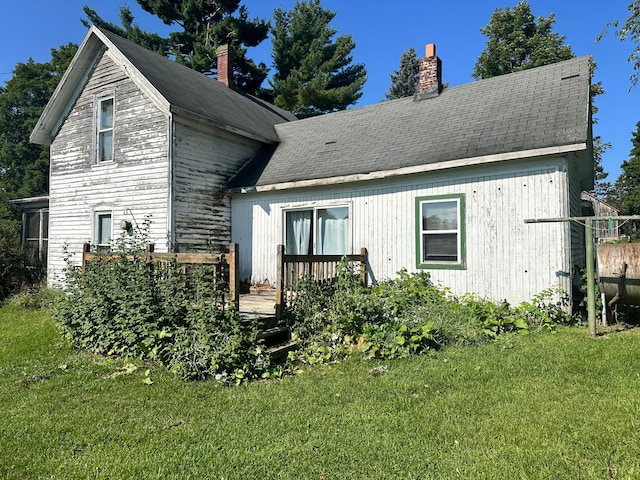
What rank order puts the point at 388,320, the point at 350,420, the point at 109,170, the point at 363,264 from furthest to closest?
1. the point at 109,170
2. the point at 363,264
3. the point at 388,320
4. the point at 350,420

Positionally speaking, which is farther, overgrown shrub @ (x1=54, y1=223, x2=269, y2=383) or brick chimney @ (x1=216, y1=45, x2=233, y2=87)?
brick chimney @ (x1=216, y1=45, x2=233, y2=87)

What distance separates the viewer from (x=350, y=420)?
353cm

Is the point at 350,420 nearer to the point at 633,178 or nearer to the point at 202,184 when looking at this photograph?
the point at 202,184

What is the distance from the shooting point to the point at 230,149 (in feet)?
37.4

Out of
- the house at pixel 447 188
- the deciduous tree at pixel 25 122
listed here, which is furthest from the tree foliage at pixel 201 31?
the house at pixel 447 188

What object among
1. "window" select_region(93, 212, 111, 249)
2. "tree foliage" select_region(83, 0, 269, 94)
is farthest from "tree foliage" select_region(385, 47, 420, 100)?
"window" select_region(93, 212, 111, 249)

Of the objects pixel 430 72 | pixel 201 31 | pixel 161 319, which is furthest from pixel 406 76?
pixel 161 319

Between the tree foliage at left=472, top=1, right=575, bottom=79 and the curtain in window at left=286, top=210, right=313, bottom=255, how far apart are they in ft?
79.8

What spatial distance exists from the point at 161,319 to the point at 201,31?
2685 cm

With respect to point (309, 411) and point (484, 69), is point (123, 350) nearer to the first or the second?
point (309, 411)

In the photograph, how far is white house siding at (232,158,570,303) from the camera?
7023mm

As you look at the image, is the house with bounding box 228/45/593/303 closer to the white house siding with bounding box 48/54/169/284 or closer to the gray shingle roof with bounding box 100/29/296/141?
the gray shingle roof with bounding box 100/29/296/141

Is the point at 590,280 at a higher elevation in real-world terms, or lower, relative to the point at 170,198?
lower

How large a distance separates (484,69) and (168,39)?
22406mm
